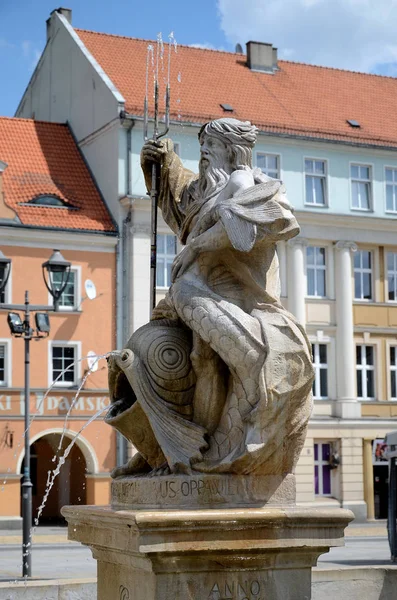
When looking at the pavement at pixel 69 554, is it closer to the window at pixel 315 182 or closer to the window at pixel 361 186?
the window at pixel 315 182

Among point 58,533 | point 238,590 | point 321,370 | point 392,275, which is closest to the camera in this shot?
point 238,590

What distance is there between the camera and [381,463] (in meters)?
37.6

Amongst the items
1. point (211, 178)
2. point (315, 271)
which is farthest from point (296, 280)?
point (211, 178)

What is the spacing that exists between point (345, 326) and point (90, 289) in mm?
8697

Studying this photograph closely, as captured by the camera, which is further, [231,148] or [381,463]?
[381,463]

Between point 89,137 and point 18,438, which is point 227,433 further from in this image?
point 89,137

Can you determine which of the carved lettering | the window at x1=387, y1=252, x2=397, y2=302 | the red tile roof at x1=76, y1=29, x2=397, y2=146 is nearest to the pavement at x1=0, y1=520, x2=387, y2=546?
the carved lettering

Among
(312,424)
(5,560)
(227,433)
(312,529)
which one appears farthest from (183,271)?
(312,424)

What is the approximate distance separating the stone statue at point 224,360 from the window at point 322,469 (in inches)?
1200

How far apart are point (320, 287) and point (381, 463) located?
5851mm

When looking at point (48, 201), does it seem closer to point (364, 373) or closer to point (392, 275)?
point (364, 373)

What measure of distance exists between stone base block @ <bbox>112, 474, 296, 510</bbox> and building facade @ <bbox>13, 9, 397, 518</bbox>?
28700mm

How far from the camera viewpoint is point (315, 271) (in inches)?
1502

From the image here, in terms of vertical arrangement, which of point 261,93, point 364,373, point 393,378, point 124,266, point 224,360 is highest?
point 261,93
